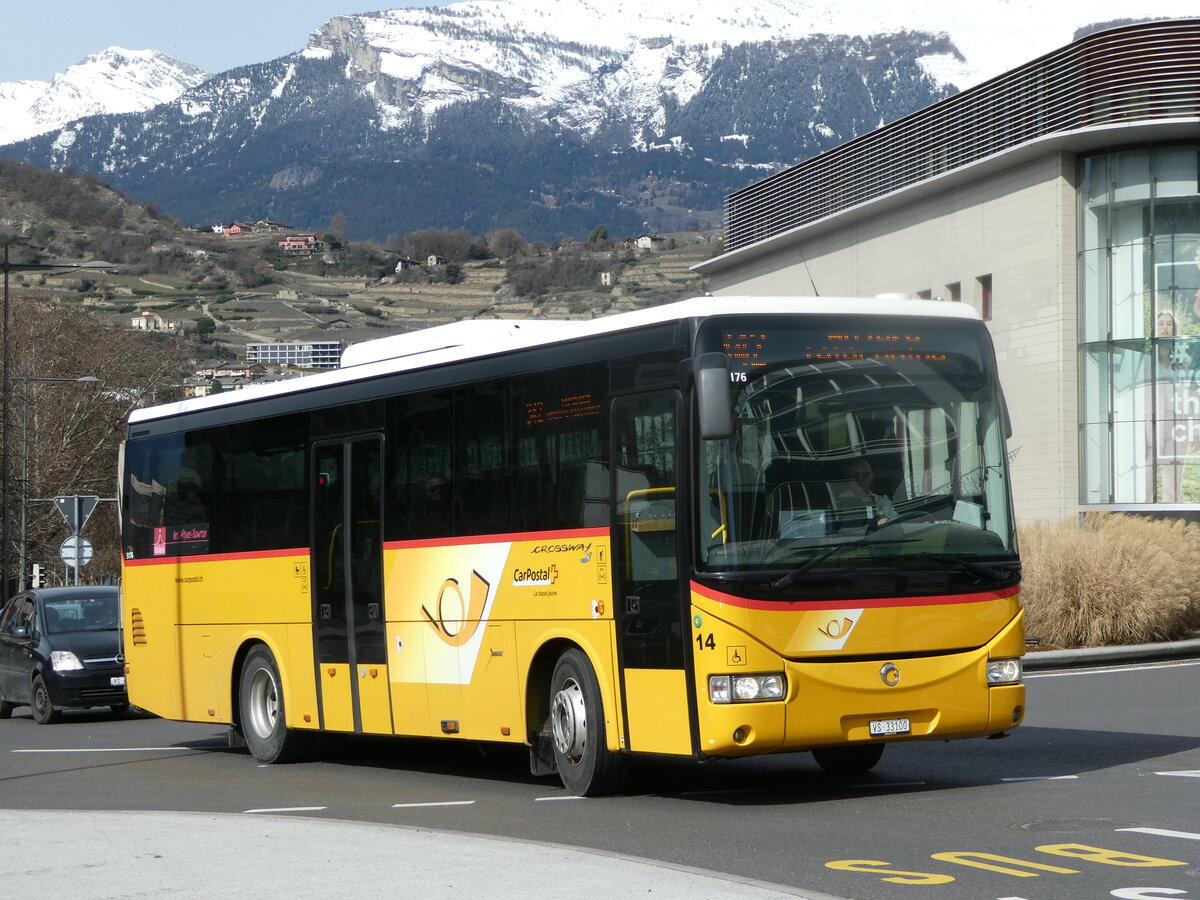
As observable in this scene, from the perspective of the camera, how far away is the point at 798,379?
11.1m

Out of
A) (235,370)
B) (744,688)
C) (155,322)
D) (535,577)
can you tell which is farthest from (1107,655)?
(155,322)

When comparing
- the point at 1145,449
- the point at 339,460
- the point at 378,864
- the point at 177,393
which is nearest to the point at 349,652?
the point at 339,460

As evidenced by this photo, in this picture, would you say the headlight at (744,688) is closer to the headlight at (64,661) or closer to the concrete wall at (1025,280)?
the headlight at (64,661)

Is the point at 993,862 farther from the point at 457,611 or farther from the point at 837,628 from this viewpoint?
the point at 457,611

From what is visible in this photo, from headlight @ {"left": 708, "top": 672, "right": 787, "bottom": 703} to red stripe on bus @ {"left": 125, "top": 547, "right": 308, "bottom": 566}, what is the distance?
5.22m

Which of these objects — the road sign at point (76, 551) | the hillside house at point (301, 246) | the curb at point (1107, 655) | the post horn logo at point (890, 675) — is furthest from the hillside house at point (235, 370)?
the hillside house at point (301, 246)

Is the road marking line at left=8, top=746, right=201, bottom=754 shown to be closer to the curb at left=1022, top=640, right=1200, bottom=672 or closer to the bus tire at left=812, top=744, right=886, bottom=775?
the bus tire at left=812, top=744, right=886, bottom=775

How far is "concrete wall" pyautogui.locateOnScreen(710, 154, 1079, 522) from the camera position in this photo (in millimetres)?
38594

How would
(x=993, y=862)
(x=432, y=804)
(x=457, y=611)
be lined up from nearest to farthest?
(x=993, y=862) < (x=432, y=804) < (x=457, y=611)

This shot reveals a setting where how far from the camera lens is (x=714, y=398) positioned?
1058cm

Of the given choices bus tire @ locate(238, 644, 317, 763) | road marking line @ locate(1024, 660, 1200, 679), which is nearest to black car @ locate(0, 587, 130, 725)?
bus tire @ locate(238, 644, 317, 763)

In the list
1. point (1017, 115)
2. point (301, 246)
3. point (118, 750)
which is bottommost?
point (118, 750)

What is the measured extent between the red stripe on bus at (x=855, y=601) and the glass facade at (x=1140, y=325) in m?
27.4

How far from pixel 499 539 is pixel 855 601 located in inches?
108
